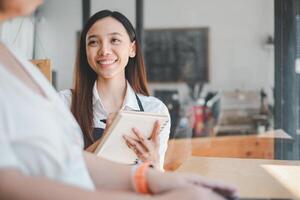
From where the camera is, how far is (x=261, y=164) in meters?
1.58

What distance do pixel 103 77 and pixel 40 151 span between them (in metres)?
0.86

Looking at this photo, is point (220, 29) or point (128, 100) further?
point (220, 29)

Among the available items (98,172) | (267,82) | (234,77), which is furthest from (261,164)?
(234,77)

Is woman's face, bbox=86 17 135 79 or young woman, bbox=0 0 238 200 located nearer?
young woman, bbox=0 0 238 200

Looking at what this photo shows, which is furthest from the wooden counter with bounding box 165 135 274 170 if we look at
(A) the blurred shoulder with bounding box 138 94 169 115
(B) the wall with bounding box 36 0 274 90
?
(A) the blurred shoulder with bounding box 138 94 169 115

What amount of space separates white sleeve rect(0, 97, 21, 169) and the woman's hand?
0.61m

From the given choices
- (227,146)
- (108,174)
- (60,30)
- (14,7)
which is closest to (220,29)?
(227,146)

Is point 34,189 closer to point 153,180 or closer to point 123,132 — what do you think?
point 153,180

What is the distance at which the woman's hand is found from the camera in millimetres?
1126

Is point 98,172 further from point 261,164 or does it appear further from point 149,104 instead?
point 261,164

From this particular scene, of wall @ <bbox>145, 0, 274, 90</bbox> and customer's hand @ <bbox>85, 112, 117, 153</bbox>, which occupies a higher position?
wall @ <bbox>145, 0, 274, 90</bbox>

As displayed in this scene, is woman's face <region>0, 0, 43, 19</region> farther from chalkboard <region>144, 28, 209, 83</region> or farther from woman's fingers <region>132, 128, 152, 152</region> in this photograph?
chalkboard <region>144, 28, 209, 83</region>

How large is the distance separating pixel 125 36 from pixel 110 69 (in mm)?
126

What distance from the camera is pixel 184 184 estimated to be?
0.60 m
